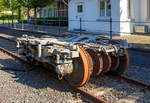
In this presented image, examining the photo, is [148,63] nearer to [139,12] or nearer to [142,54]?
[142,54]

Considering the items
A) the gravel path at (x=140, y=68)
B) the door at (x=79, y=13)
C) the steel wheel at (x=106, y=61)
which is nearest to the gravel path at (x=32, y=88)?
the steel wheel at (x=106, y=61)

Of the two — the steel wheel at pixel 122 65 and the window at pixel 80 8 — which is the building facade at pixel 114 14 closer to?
the window at pixel 80 8

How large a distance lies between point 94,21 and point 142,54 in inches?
314

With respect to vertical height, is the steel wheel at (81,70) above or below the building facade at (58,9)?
below

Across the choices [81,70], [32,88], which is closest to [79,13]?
[32,88]

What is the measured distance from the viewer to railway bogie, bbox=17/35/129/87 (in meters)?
4.72

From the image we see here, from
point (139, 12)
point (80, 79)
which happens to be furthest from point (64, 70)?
point (139, 12)

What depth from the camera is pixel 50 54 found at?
16.5 ft

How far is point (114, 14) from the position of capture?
16016 mm

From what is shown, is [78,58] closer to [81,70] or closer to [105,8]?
[81,70]

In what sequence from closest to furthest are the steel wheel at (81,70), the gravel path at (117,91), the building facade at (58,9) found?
1. the gravel path at (117,91)
2. the steel wheel at (81,70)
3. the building facade at (58,9)

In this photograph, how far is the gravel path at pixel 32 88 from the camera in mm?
4576

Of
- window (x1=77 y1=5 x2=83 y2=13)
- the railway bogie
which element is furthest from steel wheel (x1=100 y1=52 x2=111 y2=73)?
window (x1=77 y1=5 x2=83 y2=13)

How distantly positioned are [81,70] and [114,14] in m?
12.0
